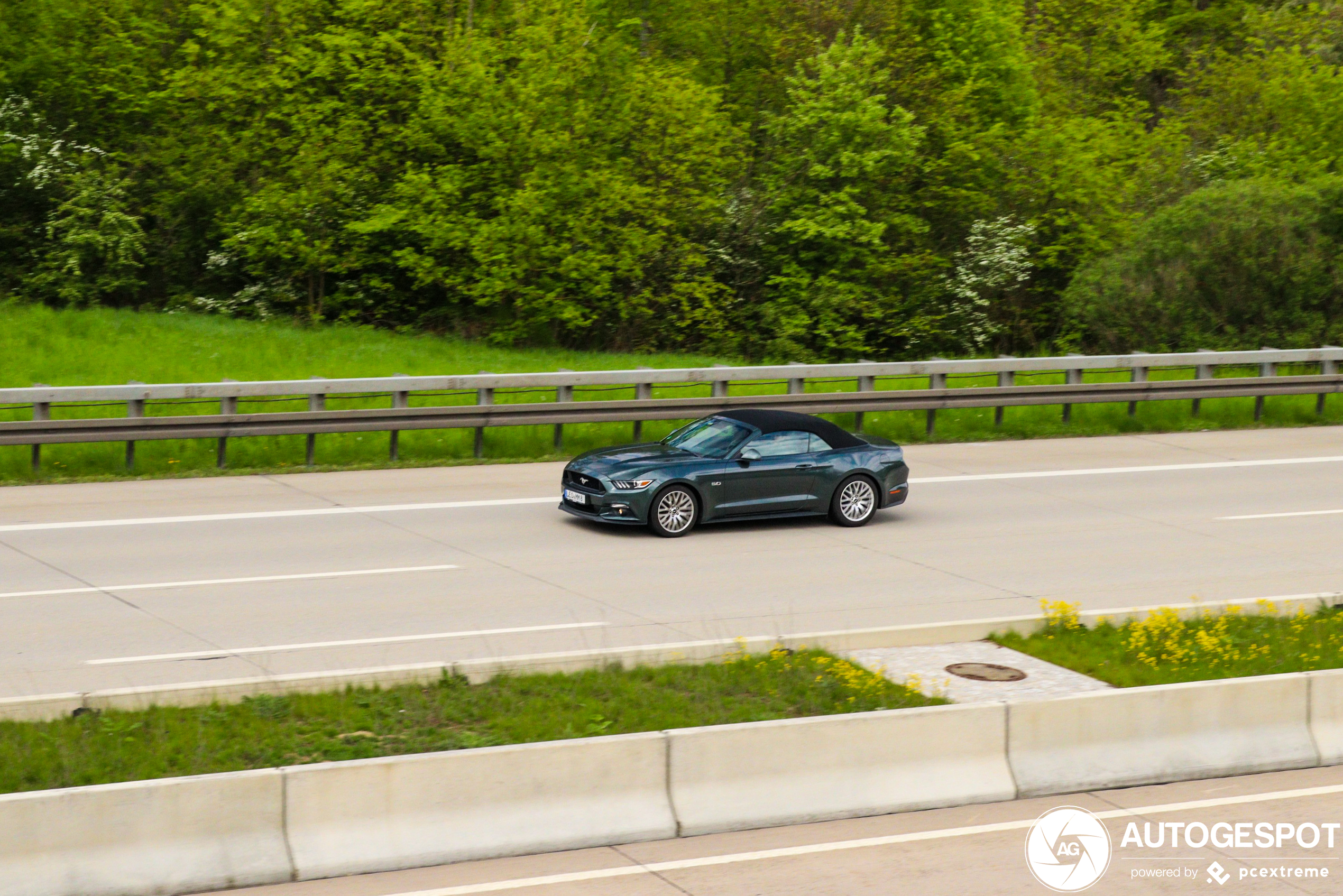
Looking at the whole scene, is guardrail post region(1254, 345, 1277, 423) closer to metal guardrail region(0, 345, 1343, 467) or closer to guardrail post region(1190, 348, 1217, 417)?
metal guardrail region(0, 345, 1343, 467)

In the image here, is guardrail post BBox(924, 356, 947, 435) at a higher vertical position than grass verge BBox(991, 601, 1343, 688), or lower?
higher

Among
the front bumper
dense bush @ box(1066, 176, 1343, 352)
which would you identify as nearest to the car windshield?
the front bumper

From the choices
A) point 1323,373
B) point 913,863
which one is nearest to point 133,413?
point 913,863

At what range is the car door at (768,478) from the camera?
52.3ft

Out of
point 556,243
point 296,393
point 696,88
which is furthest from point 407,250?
point 296,393

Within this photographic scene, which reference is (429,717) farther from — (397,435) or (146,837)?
(397,435)

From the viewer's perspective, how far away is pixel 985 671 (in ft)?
34.1

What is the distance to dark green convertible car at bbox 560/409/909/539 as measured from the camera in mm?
15594

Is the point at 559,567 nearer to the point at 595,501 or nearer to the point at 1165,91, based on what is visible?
the point at 595,501

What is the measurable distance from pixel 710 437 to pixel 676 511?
1187mm

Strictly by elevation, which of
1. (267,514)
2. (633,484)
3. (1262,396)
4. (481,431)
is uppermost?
(1262,396)

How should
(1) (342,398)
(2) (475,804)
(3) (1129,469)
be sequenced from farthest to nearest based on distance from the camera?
(1) (342,398) < (3) (1129,469) < (2) (475,804)

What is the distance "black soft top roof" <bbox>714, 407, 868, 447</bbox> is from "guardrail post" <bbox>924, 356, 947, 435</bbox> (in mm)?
5804

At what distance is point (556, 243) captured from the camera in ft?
107
